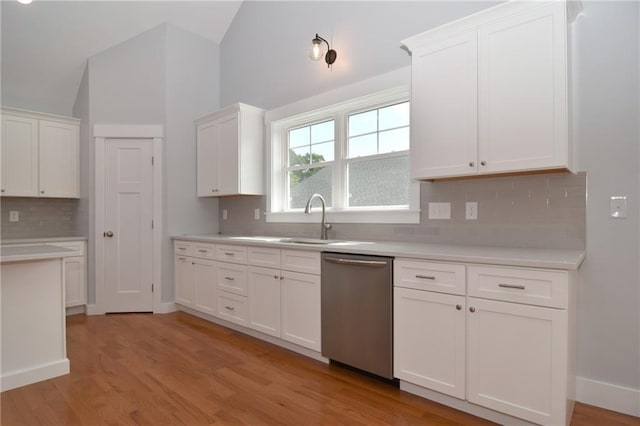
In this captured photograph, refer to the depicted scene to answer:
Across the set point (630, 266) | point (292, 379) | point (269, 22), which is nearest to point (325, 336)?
point (292, 379)

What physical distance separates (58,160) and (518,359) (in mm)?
4974

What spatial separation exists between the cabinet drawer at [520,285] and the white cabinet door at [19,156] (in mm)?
4689

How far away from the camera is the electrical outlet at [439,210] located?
256cm

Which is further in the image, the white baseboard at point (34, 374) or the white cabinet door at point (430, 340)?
the white baseboard at point (34, 374)

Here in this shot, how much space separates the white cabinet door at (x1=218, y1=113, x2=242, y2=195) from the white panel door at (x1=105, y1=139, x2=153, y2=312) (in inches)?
34.9

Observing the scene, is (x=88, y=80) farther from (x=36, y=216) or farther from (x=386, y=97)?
(x=386, y=97)

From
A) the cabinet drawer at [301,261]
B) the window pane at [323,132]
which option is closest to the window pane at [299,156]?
the window pane at [323,132]

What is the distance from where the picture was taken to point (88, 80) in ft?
13.5

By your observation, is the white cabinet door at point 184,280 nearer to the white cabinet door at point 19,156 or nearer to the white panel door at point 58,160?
the white panel door at point 58,160

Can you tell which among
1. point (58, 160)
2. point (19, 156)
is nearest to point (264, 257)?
point (58, 160)

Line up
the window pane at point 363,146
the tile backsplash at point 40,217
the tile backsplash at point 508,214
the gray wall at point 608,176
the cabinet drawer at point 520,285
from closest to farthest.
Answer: the cabinet drawer at point 520,285, the gray wall at point 608,176, the tile backsplash at point 508,214, the window pane at point 363,146, the tile backsplash at point 40,217

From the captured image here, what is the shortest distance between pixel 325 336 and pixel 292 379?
1.19 ft

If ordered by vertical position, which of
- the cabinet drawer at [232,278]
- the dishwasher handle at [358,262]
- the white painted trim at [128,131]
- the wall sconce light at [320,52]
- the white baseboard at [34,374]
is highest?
the wall sconce light at [320,52]

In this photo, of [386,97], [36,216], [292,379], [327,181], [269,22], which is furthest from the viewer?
[36,216]
